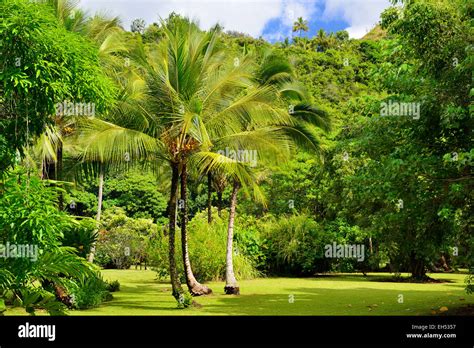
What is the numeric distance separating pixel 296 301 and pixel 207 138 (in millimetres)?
6095

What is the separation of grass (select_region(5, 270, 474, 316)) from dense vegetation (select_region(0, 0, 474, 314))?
878mm

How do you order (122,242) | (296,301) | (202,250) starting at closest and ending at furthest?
1. (296,301)
2. (202,250)
3. (122,242)

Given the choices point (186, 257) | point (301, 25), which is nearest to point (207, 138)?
point (186, 257)

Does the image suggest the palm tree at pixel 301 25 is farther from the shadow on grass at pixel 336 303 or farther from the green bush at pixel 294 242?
the shadow on grass at pixel 336 303

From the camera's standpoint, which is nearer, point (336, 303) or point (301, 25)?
point (336, 303)

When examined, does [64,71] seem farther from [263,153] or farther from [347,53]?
[347,53]

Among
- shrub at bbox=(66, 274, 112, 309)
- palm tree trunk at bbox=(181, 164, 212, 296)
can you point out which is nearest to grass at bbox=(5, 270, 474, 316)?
shrub at bbox=(66, 274, 112, 309)

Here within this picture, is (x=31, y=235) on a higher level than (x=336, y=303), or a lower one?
higher

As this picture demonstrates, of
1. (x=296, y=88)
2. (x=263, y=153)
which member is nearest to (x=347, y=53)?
(x=296, y=88)

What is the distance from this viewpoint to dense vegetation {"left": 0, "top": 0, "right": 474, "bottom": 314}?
25.5 ft

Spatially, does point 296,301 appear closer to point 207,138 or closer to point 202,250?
point 207,138

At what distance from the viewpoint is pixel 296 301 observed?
17.7 m

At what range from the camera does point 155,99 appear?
16688mm

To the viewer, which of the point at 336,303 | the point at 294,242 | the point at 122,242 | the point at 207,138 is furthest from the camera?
the point at 122,242
